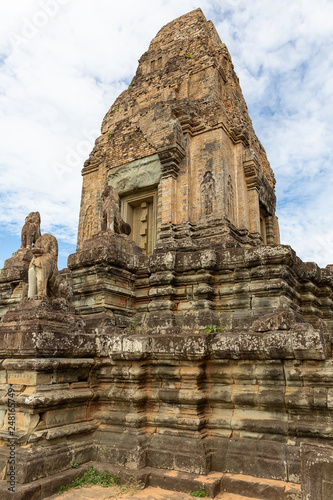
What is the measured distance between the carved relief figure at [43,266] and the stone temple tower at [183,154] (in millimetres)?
4859

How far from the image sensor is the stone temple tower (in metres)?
12.0

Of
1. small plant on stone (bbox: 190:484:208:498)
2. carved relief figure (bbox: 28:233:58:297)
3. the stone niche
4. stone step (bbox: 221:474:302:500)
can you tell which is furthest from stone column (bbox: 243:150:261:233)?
small plant on stone (bbox: 190:484:208:498)

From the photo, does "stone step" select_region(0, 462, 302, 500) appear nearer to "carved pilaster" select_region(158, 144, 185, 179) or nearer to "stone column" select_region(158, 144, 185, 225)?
"stone column" select_region(158, 144, 185, 225)

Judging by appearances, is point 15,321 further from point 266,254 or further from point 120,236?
point 266,254

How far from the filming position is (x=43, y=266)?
22.9 ft

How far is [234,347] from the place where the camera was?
18.1 ft

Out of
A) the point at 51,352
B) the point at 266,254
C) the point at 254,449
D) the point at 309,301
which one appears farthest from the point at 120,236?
the point at 254,449

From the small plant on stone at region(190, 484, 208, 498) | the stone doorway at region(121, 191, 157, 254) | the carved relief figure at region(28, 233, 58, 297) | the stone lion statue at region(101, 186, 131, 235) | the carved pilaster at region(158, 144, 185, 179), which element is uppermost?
the carved pilaster at region(158, 144, 185, 179)

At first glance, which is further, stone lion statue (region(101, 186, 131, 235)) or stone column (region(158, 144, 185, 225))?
stone column (region(158, 144, 185, 225))

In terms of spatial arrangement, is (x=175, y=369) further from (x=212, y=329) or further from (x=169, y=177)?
(x=169, y=177)

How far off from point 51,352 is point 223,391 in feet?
8.52

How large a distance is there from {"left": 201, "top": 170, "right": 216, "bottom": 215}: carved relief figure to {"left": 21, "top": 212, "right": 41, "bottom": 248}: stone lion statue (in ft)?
17.1

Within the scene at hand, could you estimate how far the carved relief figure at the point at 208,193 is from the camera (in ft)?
38.7

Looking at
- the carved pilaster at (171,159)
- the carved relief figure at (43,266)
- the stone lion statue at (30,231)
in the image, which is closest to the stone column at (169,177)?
the carved pilaster at (171,159)
